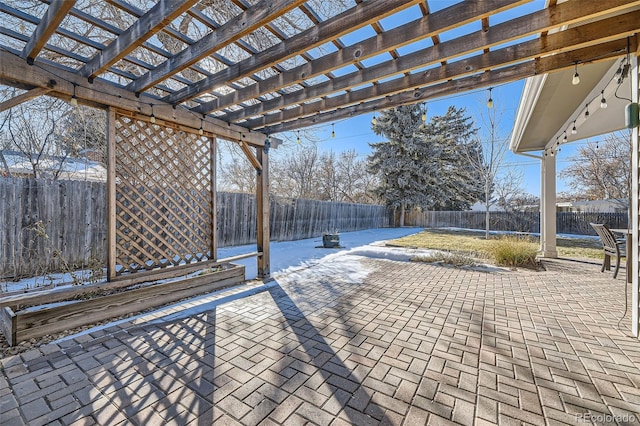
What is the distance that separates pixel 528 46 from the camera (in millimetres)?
2207

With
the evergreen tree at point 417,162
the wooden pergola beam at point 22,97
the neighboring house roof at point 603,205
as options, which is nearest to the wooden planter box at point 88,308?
the wooden pergola beam at point 22,97

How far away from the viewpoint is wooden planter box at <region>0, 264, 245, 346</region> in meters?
2.32

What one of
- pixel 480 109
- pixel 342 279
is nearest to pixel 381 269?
pixel 342 279

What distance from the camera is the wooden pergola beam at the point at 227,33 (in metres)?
1.76

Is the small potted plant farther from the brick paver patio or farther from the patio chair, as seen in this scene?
the patio chair

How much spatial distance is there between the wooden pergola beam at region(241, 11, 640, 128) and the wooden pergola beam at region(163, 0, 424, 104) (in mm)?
736

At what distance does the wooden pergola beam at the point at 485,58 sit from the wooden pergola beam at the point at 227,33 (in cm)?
117

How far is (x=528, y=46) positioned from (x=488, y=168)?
377 inches

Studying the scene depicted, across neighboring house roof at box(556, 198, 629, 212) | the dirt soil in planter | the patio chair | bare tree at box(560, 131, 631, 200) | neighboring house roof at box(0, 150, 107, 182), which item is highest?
bare tree at box(560, 131, 631, 200)

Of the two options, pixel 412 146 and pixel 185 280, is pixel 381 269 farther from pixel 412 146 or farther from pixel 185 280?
pixel 412 146

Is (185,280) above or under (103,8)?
under

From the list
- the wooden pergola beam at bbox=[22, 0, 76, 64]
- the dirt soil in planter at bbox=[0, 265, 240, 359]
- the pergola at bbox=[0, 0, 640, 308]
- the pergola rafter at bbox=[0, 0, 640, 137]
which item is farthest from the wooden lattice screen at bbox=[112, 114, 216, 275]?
the wooden pergola beam at bbox=[22, 0, 76, 64]

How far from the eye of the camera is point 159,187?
3.64m

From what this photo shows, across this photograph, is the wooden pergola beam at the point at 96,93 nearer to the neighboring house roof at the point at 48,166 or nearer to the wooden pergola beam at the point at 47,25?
the wooden pergola beam at the point at 47,25
